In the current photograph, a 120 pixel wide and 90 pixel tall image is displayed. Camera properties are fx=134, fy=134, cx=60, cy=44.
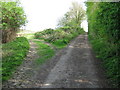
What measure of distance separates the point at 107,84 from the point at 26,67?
550cm

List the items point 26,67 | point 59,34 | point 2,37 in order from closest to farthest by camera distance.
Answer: point 26,67 < point 2,37 < point 59,34

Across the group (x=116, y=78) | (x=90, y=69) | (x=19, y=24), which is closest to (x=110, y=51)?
(x=90, y=69)

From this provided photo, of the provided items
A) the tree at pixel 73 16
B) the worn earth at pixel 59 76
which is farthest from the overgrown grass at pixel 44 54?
the tree at pixel 73 16

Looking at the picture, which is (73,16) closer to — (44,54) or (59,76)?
(44,54)

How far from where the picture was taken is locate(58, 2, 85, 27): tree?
42750 mm

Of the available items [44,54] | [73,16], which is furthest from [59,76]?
[73,16]

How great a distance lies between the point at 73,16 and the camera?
4591 cm

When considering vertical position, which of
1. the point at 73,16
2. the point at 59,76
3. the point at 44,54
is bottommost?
the point at 59,76

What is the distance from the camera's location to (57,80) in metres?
7.40

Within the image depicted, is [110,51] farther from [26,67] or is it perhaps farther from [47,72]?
[26,67]

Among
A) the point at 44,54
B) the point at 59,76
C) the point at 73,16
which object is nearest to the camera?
the point at 59,76

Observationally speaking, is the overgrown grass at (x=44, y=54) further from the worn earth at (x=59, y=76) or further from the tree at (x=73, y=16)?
the tree at (x=73, y=16)

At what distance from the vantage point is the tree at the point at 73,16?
42750 millimetres

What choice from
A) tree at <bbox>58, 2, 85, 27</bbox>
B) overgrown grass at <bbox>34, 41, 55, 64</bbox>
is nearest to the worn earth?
overgrown grass at <bbox>34, 41, 55, 64</bbox>
